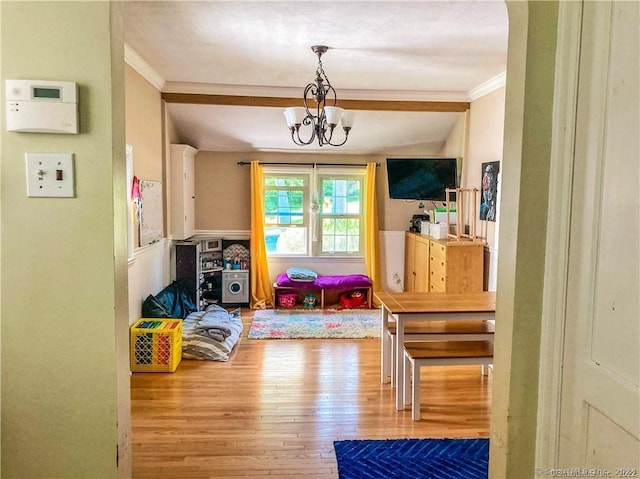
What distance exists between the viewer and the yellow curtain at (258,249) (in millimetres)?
5922

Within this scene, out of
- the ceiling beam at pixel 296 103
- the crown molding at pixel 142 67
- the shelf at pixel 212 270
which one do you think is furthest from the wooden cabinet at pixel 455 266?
the crown molding at pixel 142 67

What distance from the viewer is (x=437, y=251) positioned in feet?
15.9

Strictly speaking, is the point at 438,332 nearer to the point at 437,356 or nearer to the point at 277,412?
the point at 437,356

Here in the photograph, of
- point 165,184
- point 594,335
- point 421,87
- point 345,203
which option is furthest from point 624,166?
point 345,203

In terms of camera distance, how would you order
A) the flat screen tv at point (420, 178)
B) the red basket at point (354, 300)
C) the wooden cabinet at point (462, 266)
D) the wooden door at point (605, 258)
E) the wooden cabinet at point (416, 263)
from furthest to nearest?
the red basket at point (354, 300)
the flat screen tv at point (420, 178)
the wooden cabinet at point (416, 263)
the wooden cabinet at point (462, 266)
the wooden door at point (605, 258)

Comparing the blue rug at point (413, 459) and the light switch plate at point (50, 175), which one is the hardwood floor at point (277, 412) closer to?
the blue rug at point (413, 459)

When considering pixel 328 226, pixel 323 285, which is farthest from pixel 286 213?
pixel 323 285

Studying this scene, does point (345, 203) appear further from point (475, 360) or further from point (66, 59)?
point (66, 59)

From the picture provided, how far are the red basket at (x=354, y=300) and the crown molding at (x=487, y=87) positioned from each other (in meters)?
2.69

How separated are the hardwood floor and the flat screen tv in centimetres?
254

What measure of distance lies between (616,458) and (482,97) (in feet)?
14.1

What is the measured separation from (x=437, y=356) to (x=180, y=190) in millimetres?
3484

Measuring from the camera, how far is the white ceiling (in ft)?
8.94

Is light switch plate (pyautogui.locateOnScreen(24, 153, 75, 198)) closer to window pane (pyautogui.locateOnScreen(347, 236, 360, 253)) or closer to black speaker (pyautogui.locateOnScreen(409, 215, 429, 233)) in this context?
black speaker (pyautogui.locateOnScreen(409, 215, 429, 233))
